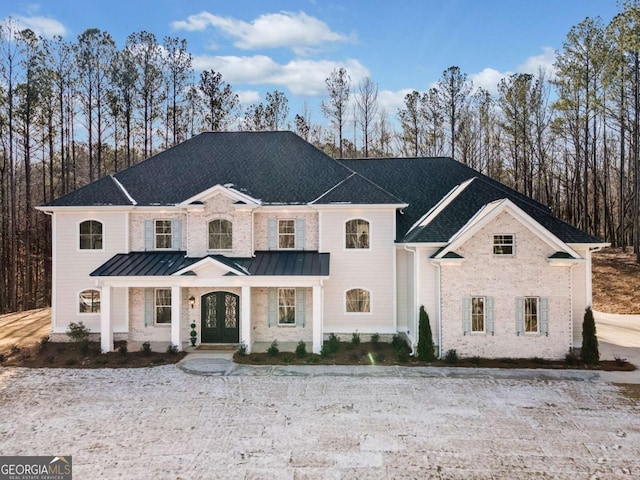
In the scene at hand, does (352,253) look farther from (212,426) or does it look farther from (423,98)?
(423,98)

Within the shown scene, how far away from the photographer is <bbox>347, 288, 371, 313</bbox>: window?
56.9 ft

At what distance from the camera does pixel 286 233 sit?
17969 millimetres

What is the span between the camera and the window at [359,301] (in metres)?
17.3

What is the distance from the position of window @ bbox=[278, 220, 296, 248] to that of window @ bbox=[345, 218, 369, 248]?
2.49 metres

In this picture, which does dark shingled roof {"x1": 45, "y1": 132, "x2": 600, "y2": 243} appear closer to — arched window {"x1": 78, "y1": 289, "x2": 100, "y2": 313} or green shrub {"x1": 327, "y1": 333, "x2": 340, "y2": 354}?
arched window {"x1": 78, "y1": 289, "x2": 100, "y2": 313}

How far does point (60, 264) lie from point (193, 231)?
6.44 metres

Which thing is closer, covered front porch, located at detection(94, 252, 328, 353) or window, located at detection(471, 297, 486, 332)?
window, located at detection(471, 297, 486, 332)

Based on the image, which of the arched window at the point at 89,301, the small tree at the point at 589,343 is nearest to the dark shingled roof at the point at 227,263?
the arched window at the point at 89,301

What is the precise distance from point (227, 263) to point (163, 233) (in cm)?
427

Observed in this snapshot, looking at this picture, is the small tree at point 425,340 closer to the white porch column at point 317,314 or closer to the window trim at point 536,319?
the window trim at point 536,319

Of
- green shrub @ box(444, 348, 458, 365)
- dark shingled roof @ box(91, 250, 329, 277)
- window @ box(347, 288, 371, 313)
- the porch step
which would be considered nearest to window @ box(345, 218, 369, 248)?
dark shingled roof @ box(91, 250, 329, 277)

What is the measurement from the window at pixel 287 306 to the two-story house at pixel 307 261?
6 cm

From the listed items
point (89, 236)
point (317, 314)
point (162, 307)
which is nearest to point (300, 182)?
point (317, 314)

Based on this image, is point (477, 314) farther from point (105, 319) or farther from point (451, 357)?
point (105, 319)
